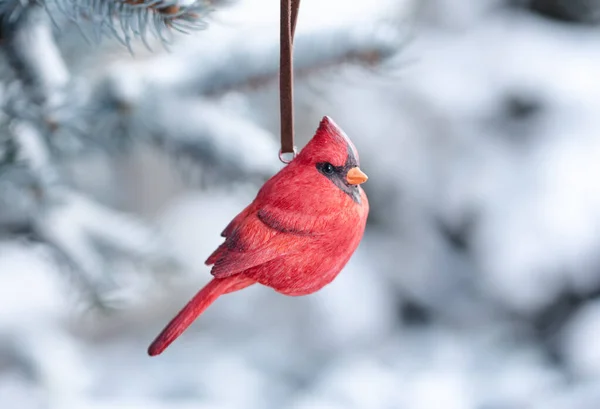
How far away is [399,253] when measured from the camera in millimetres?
1230

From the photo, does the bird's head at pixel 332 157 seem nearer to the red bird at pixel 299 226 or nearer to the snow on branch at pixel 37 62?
the red bird at pixel 299 226

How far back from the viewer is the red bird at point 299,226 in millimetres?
429

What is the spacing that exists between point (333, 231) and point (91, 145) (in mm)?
354

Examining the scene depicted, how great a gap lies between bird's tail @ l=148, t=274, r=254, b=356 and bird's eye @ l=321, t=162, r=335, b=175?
0.33 feet

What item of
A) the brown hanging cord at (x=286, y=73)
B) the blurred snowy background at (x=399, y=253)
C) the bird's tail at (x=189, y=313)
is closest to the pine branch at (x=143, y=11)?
the brown hanging cord at (x=286, y=73)

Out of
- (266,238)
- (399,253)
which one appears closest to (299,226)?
(266,238)

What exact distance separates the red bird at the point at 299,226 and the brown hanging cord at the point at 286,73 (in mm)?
22

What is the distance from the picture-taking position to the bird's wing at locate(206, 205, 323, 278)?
1.40ft

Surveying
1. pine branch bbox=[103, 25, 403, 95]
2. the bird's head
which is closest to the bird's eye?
the bird's head

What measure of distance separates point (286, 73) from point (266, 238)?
122 millimetres

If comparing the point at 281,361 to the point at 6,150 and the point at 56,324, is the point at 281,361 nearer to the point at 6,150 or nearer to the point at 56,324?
the point at 56,324

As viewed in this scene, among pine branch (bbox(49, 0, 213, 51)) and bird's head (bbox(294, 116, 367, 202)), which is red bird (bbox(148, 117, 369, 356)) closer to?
bird's head (bbox(294, 116, 367, 202))

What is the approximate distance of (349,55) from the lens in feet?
2.14

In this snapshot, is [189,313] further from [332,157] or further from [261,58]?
[261,58]
